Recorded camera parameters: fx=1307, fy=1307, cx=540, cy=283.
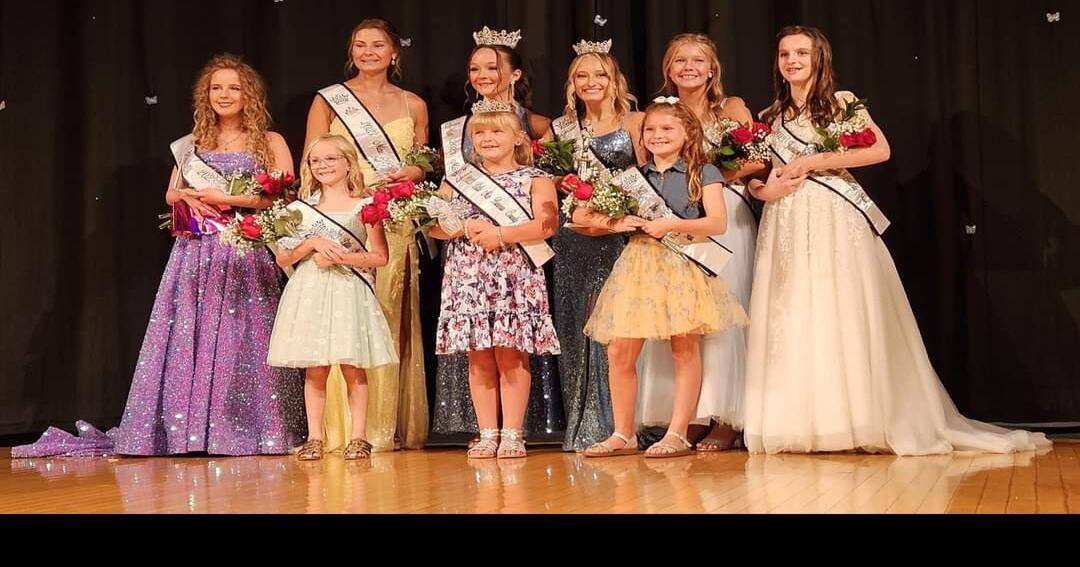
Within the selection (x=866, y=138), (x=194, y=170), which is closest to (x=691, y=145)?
(x=866, y=138)

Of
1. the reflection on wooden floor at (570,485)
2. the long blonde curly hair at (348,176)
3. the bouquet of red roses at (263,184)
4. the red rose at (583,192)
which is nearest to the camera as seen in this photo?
the reflection on wooden floor at (570,485)

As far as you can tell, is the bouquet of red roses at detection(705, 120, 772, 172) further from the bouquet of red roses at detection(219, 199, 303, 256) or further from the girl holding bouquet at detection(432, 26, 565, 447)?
the bouquet of red roses at detection(219, 199, 303, 256)

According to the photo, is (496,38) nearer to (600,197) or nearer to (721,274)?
(600,197)

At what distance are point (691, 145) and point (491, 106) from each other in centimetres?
80

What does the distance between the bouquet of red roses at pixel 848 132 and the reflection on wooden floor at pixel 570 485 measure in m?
1.04

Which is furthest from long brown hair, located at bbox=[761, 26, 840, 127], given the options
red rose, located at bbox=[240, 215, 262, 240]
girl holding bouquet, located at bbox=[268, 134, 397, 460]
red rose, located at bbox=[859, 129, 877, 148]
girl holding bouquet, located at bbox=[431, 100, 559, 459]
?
red rose, located at bbox=[240, 215, 262, 240]

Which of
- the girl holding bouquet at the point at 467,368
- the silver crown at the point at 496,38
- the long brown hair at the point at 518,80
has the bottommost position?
the girl holding bouquet at the point at 467,368

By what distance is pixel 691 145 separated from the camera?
4.38 metres

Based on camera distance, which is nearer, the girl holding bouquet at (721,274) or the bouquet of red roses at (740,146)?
the bouquet of red roses at (740,146)

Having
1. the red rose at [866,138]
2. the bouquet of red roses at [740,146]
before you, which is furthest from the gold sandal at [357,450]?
the red rose at [866,138]

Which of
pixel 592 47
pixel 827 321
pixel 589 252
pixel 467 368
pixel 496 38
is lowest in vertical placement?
pixel 467 368

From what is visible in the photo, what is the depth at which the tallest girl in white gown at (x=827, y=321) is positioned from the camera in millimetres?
4195

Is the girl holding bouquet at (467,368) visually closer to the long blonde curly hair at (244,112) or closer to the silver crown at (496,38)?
the silver crown at (496,38)
